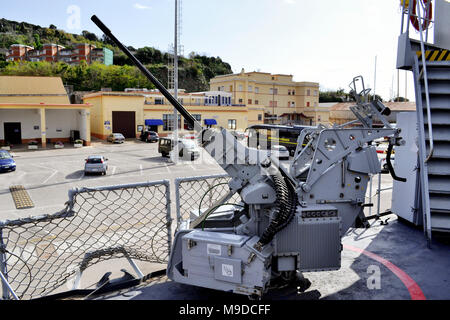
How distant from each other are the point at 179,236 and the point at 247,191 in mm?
1010

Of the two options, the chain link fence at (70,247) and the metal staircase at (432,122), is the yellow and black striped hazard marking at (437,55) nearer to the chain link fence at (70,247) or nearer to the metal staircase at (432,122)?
the metal staircase at (432,122)

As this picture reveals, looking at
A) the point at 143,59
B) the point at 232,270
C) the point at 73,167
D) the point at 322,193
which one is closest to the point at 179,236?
the point at 232,270

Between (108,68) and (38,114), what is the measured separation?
37.2 m

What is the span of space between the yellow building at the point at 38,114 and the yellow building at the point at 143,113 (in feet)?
12.2

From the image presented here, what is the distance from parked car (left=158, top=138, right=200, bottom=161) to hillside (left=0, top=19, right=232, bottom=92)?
9827 mm

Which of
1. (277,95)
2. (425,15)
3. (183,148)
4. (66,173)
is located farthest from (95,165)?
(277,95)

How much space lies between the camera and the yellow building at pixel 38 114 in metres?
35.9

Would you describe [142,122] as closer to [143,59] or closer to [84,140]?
[84,140]

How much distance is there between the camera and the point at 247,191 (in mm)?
4301

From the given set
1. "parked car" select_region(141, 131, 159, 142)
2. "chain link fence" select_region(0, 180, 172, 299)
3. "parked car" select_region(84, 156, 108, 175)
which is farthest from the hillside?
"chain link fence" select_region(0, 180, 172, 299)

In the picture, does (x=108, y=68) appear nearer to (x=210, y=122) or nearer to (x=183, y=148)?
(x=210, y=122)

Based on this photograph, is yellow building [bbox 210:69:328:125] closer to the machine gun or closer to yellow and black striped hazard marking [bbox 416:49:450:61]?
yellow and black striped hazard marking [bbox 416:49:450:61]

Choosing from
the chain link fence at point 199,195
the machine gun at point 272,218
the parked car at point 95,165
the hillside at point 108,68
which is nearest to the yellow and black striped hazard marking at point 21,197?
the parked car at point 95,165
